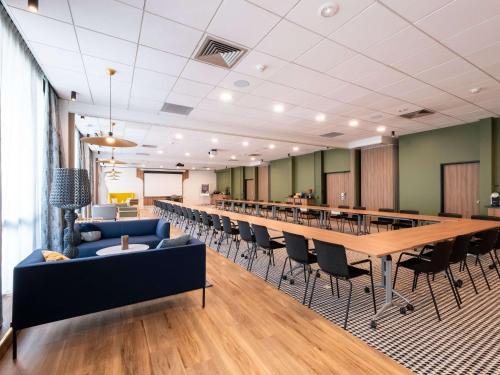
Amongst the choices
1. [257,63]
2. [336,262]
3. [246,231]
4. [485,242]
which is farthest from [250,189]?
[336,262]

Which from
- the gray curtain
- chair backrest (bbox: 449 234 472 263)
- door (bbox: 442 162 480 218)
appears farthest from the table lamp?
door (bbox: 442 162 480 218)

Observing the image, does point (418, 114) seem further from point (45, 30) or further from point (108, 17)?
point (45, 30)

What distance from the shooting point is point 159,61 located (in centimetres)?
328

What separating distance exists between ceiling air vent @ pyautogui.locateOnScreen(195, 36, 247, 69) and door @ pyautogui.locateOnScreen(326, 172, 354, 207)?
7901mm

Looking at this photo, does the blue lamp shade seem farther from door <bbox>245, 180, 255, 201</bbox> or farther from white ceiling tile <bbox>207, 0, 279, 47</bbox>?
door <bbox>245, 180, 255, 201</bbox>

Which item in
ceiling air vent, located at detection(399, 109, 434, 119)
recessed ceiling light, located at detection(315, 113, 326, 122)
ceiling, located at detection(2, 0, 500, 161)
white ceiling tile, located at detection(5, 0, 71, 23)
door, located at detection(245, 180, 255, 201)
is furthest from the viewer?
Answer: door, located at detection(245, 180, 255, 201)

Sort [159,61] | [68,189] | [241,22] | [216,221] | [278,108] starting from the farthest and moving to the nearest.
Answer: [216,221], [278,108], [159,61], [68,189], [241,22]

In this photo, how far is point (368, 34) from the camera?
2654 millimetres

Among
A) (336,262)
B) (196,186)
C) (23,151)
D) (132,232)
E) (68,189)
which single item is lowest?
(132,232)

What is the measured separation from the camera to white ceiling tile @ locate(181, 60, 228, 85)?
340 cm

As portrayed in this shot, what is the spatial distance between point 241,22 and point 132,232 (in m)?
4.38

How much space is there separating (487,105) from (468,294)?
4.29m

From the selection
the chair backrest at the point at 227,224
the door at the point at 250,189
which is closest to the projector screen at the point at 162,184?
the door at the point at 250,189

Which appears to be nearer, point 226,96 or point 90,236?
point 90,236
